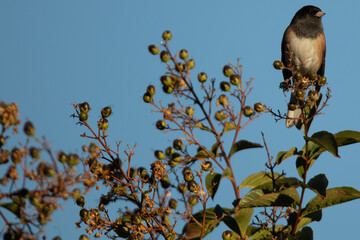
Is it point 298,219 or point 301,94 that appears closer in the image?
point 298,219

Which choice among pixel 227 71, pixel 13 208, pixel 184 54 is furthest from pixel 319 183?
pixel 13 208

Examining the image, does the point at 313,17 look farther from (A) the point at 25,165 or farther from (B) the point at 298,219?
(A) the point at 25,165

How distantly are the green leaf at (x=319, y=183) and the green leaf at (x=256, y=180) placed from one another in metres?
0.14

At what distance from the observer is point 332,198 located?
1.78 metres

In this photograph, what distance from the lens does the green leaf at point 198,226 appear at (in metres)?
1.62

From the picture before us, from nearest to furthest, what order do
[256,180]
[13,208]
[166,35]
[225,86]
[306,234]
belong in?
1. [13,208]
2. [306,234]
3. [256,180]
4. [225,86]
5. [166,35]

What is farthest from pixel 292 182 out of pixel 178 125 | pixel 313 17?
pixel 313 17

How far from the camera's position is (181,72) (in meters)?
1.90

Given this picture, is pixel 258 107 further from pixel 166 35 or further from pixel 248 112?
pixel 166 35

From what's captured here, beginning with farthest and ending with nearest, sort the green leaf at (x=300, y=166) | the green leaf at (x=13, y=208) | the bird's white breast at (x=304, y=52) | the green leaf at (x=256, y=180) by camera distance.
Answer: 1. the bird's white breast at (x=304, y=52)
2. the green leaf at (x=300, y=166)
3. the green leaf at (x=256, y=180)
4. the green leaf at (x=13, y=208)

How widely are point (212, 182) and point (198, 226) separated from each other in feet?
0.65

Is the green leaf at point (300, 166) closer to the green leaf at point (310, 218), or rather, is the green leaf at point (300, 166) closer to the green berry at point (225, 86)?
the green leaf at point (310, 218)

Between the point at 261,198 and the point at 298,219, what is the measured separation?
0.68 feet

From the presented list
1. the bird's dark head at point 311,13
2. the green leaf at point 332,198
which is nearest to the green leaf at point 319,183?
the green leaf at point 332,198
